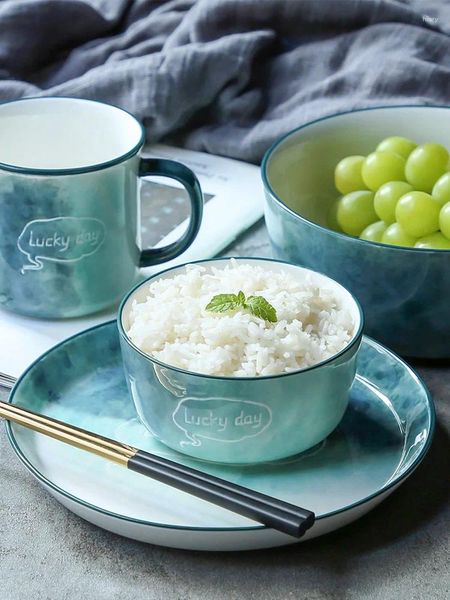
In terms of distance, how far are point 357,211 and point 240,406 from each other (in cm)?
36

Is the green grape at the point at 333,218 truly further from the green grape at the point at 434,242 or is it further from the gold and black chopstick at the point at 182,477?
the gold and black chopstick at the point at 182,477

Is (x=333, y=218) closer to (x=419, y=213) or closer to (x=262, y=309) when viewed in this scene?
(x=419, y=213)

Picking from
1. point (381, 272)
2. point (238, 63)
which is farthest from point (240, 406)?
point (238, 63)

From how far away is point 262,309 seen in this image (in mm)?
688

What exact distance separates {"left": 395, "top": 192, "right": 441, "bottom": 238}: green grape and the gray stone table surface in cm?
28

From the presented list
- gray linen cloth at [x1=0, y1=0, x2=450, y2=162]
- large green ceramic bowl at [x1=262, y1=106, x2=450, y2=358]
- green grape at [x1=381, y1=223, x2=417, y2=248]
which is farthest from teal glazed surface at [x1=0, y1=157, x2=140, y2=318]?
gray linen cloth at [x1=0, y1=0, x2=450, y2=162]

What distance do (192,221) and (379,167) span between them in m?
0.19

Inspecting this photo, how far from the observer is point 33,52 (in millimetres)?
1376

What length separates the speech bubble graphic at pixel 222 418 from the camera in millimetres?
653

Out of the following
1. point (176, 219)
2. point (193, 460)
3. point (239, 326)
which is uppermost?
point (239, 326)

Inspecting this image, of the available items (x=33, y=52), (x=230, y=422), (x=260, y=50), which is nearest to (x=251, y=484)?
(x=230, y=422)

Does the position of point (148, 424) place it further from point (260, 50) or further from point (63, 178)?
point (260, 50)

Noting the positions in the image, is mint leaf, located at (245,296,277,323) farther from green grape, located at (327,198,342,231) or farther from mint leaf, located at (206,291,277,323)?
green grape, located at (327,198,342,231)

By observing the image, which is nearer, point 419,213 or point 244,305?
point 244,305
